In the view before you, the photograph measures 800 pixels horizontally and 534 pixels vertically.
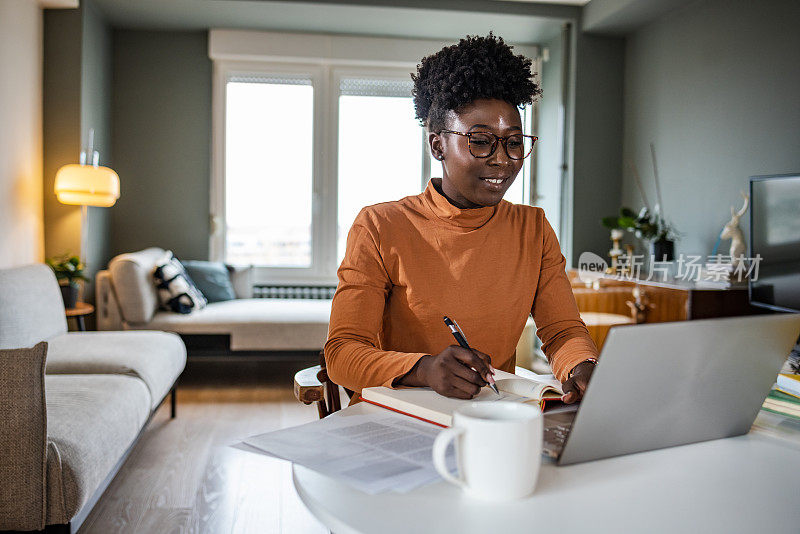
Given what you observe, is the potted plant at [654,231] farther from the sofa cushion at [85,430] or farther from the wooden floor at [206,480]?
the sofa cushion at [85,430]

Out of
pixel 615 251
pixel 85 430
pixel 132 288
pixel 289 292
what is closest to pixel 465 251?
pixel 85 430

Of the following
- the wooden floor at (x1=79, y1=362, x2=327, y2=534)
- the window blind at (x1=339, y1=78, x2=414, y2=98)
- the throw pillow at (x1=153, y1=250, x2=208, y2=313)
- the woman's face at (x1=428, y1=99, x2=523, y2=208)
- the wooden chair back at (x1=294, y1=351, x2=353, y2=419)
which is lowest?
the wooden floor at (x1=79, y1=362, x2=327, y2=534)

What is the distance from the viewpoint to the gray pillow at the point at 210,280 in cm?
455

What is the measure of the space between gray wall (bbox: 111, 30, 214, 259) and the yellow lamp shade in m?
0.92

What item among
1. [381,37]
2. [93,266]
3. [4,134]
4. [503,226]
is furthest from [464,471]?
[381,37]

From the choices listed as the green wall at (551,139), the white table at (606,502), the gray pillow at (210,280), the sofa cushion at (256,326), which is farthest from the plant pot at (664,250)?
the white table at (606,502)

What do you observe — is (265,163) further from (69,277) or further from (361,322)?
(361,322)

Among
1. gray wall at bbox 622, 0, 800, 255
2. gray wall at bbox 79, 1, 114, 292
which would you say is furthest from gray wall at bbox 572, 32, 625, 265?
gray wall at bbox 79, 1, 114, 292

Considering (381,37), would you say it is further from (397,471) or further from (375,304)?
(397,471)

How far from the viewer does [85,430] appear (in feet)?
6.14

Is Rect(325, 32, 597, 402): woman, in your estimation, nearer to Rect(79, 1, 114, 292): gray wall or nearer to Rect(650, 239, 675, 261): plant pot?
Rect(650, 239, 675, 261): plant pot

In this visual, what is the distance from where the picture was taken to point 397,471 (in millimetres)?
625

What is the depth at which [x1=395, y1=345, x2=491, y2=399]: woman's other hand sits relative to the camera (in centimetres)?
85

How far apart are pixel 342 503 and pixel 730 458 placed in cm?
44
